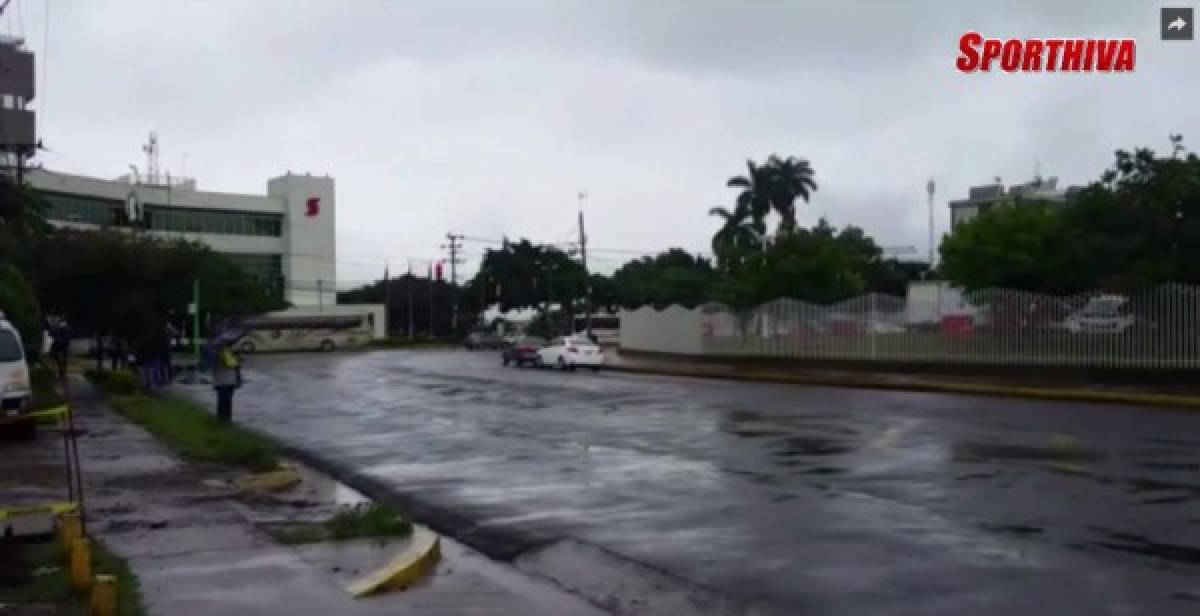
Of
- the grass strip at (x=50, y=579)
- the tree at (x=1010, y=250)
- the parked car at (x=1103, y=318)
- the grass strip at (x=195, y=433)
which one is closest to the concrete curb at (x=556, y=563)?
the grass strip at (x=50, y=579)

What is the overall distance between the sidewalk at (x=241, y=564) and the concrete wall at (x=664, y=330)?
31690 millimetres

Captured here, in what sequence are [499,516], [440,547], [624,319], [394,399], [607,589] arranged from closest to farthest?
1. [607,589]
2. [440,547]
3. [499,516]
4. [394,399]
5. [624,319]

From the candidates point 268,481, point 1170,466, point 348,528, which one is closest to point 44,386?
point 268,481

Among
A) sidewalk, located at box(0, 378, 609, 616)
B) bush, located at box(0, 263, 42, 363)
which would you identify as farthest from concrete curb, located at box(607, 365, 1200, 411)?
bush, located at box(0, 263, 42, 363)

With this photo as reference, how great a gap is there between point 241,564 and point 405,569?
144 cm

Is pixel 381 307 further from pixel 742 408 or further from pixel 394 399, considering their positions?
pixel 742 408

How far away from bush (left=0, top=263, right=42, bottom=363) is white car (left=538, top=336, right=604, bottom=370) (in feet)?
64.3

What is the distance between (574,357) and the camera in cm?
4716

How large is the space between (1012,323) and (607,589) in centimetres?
2330

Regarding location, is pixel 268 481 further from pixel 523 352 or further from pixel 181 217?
pixel 181 217

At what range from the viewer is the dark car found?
50594 mm

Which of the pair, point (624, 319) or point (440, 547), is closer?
point (440, 547)

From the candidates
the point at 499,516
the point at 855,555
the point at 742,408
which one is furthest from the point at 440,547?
the point at 742,408

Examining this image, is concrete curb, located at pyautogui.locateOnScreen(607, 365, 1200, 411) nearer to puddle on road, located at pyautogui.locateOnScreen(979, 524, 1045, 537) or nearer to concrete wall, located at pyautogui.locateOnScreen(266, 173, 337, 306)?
puddle on road, located at pyautogui.locateOnScreen(979, 524, 1045, 537)
